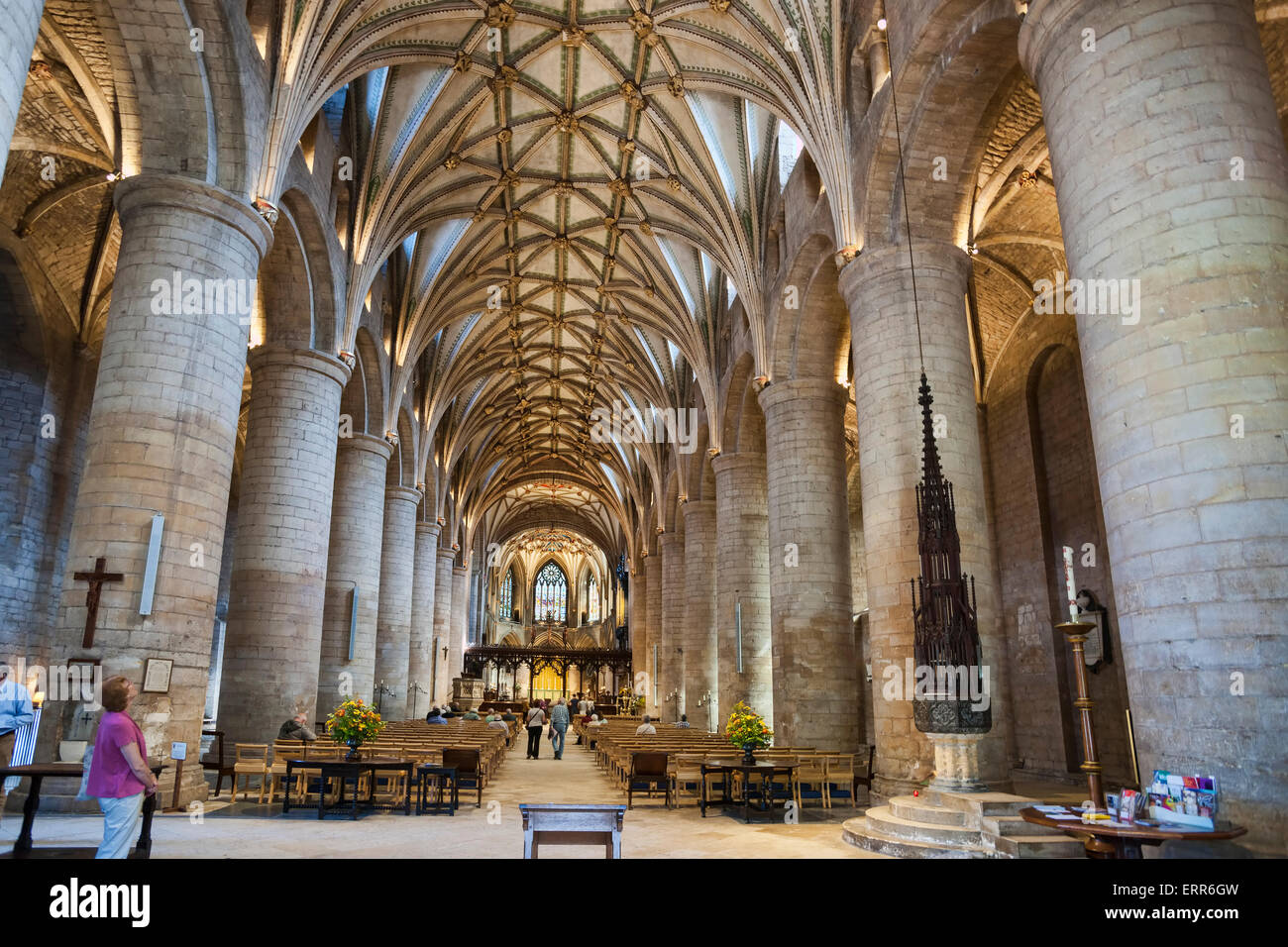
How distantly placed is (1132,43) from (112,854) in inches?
349

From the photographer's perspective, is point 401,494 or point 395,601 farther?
point 401,494

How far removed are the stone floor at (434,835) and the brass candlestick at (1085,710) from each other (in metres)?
2.37

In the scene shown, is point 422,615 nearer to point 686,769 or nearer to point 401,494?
point 401,494

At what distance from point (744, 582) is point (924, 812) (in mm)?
12272

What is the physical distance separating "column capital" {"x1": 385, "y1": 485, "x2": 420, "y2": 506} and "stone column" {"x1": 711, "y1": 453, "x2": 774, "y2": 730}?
9.26 meters

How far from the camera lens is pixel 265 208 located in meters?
11.0

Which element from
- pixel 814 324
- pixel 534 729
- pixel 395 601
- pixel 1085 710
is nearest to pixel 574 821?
pixel 1085 710

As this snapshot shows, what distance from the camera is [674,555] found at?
98.2ft

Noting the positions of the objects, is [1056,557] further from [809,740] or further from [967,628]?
[967,628]

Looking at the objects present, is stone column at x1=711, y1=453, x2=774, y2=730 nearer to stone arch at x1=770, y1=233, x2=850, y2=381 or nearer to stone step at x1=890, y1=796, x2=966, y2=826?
stone arch at x1=770, y1=233, x2=850, y2=381

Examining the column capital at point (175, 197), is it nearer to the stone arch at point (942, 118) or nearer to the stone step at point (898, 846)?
the stone arch at point (942, 118)

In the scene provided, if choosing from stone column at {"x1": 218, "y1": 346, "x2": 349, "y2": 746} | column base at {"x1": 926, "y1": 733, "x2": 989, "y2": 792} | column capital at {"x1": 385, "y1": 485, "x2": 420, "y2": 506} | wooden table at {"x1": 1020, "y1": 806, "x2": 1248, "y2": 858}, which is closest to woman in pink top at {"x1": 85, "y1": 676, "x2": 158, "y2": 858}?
wooden table at {"x1": 1020, "y1": 806, "x2": 1248, "y2": 858}

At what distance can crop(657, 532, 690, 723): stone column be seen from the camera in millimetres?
26797

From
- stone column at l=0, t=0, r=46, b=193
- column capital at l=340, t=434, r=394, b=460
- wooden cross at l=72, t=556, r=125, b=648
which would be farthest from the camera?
column capital at l=340, t=434, r=394, b=460
